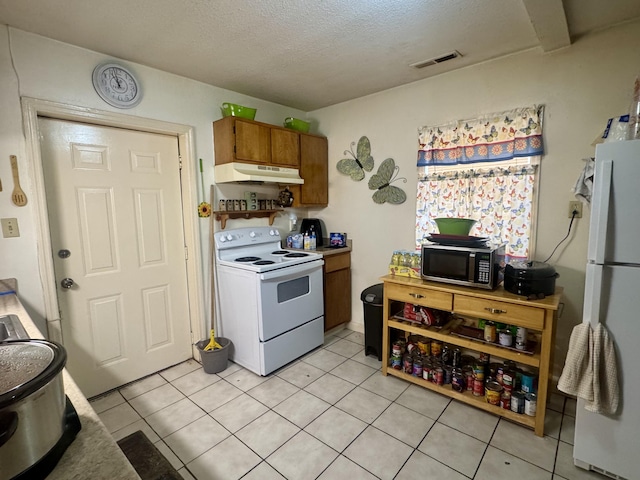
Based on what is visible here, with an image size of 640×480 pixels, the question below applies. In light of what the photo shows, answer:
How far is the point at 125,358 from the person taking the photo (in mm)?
2502

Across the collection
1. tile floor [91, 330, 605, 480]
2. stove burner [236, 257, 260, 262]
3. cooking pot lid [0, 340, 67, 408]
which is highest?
cooking pot lid [0, 340, 67, 408]

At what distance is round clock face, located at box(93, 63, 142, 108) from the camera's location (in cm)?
215

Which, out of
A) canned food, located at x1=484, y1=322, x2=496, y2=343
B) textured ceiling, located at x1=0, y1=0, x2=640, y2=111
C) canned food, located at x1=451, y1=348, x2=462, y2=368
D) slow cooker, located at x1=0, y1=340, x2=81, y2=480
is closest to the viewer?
slow cooker, located at x1=0, y1=340, x2=81, y2=480

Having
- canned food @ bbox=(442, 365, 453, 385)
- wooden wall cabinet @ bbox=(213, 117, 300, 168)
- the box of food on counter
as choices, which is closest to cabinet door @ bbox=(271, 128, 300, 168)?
wooden wall cabinet @ bbox=(213, 117, 300, 168)

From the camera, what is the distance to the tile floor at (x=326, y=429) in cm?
169

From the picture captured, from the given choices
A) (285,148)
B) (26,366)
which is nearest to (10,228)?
(26,366)

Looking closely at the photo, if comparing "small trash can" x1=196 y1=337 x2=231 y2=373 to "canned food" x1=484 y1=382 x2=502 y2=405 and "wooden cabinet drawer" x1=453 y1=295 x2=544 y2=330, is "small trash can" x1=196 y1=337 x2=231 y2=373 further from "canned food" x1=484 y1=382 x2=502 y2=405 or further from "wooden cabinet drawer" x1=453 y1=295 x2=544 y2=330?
"canned food" x1=484 y1=382 x2=502 y2=405

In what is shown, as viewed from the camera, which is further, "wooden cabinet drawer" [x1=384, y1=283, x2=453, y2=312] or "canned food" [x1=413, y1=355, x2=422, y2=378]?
"canned food" [x1=413, y1=355, x2=422, y2=378]

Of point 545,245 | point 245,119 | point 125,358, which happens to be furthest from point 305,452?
point 245,119

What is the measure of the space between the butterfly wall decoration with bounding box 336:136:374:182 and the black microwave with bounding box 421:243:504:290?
1195 mm

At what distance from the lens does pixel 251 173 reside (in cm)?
273

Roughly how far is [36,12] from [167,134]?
39.9 inches

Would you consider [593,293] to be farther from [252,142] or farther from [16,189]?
[16,189]

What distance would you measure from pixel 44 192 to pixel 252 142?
4.89 feet
